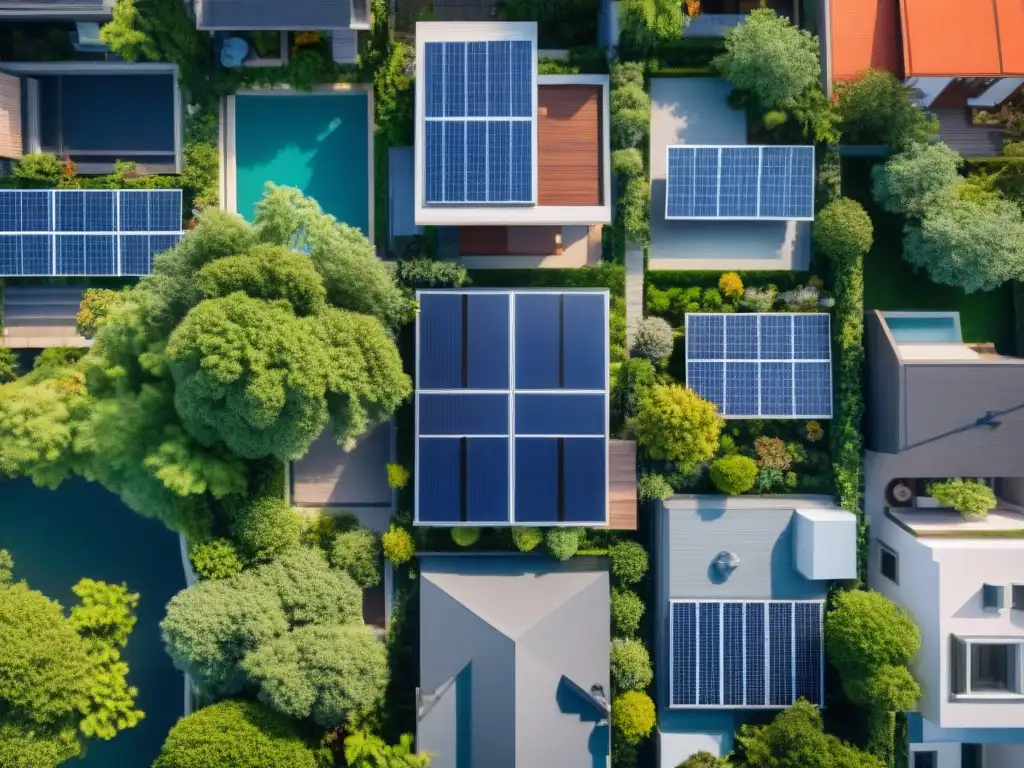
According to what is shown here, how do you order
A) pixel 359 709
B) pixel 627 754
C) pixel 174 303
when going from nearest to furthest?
pixel 174 303 → pixel 359 709 → pixel 627 754

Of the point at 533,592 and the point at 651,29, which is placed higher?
the point at 651,29

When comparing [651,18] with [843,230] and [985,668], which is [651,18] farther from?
[985,668]

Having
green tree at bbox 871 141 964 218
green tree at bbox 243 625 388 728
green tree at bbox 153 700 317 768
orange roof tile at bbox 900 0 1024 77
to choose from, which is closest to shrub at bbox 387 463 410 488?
green tree at bbox 243 625 388 728

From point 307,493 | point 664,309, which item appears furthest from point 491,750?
point 664,309

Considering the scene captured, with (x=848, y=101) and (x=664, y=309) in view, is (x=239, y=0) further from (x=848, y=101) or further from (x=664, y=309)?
(x=848, y=101)

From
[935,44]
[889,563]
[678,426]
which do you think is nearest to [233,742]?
[678,426]
